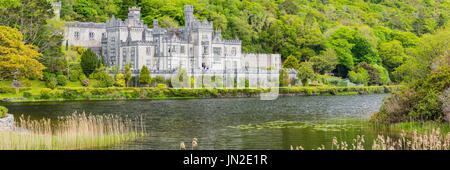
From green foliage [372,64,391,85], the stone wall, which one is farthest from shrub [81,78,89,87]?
green foliage [372,64,391,85]

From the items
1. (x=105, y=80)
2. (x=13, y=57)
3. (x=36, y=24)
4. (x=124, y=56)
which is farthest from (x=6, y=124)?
(x=124, y=56)

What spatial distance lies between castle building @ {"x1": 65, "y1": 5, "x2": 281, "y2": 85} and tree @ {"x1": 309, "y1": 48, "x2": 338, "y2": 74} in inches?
691

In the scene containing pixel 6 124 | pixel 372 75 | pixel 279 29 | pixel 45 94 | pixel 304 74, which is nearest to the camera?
pixel 6 124

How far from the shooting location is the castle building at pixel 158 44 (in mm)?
74438

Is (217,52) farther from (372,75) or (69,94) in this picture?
(372,75)

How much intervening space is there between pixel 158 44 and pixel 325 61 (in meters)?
32.3

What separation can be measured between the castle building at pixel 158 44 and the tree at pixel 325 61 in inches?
691

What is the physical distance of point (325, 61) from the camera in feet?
305

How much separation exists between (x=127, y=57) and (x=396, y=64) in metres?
57.5

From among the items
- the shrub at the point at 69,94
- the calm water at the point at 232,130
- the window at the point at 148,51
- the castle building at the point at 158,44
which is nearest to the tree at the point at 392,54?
the castle building at the point at 158,44

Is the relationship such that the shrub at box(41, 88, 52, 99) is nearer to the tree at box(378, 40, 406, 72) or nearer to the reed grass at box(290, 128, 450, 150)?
the reed grass at box(290, 128, 450, 150)

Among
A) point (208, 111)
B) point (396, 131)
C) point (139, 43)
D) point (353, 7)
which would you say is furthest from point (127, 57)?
point (353, 7)

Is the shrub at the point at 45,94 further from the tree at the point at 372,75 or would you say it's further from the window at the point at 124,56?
the tree at the point at 372,75

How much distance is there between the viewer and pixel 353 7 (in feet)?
500
